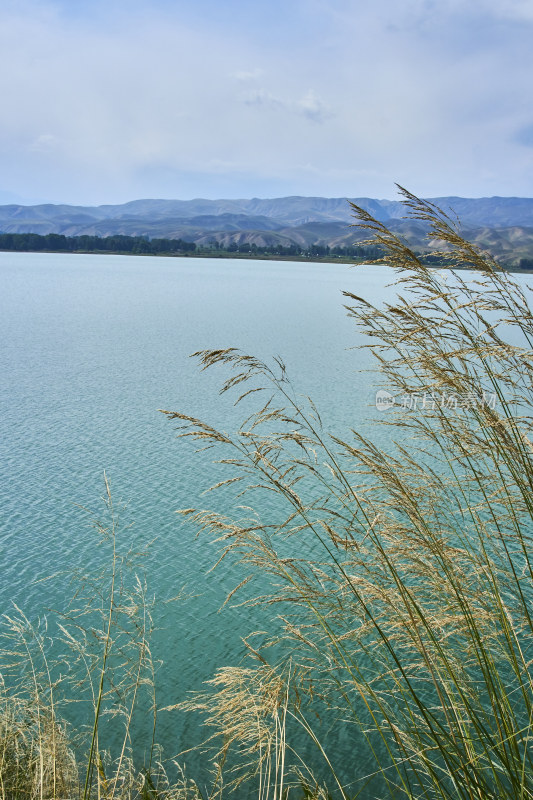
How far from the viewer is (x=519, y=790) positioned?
282 cm

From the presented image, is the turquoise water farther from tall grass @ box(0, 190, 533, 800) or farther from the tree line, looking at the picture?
the tree line

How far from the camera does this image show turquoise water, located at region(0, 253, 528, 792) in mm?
9609

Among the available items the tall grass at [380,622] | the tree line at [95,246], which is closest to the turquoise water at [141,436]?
the tall grass at [380,622]

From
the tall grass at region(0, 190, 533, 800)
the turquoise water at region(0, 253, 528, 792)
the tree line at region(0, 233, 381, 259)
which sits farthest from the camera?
→ the tree line at region(0, 233, 381, 259)

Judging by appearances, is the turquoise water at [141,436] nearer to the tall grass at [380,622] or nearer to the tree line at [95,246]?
the tall grass at [380,622]

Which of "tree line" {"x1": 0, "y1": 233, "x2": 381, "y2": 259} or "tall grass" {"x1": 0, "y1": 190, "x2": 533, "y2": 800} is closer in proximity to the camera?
"tall grass" {"x1": 0, "y1": 190, "x2": 533, "y2": 800}

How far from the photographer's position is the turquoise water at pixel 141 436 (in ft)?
31.5

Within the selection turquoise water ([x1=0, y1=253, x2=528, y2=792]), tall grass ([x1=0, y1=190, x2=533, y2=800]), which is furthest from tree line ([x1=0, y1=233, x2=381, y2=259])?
tall grass ([x1=0, y1=190, x2=533, y2=800])

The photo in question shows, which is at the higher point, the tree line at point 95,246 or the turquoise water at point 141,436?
the tree line at point 95,246

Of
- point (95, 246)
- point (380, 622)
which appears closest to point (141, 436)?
point (380, 622)

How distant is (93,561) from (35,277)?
81.0m

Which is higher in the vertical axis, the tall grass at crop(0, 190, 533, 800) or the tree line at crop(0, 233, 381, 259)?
the tree line at crop(0, 233, 381, 259)

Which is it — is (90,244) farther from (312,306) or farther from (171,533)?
(171,533)

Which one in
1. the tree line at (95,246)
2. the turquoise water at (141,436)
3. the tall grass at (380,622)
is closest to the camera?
the tall grass at (380,622)
